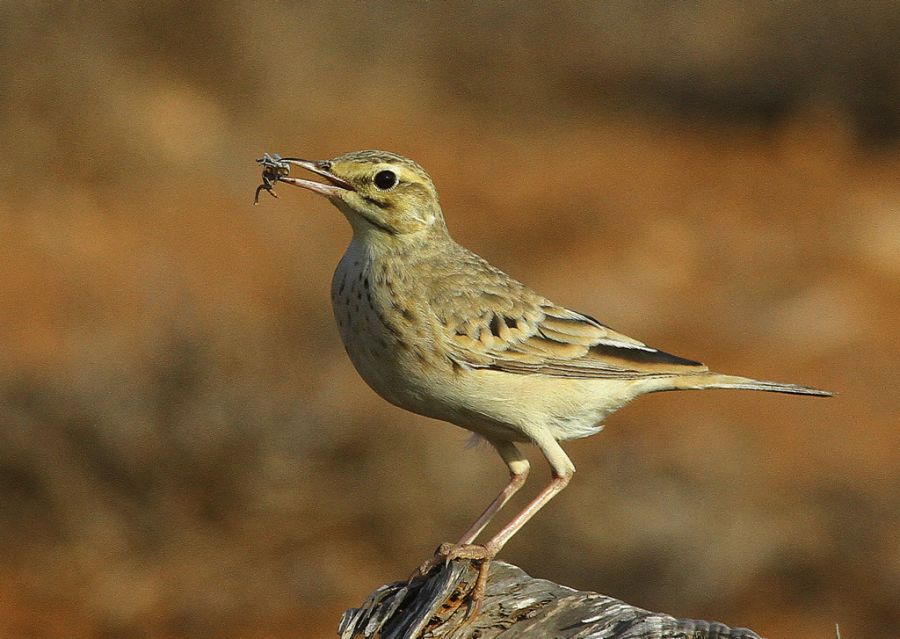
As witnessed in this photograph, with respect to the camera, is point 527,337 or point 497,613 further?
point 527,337

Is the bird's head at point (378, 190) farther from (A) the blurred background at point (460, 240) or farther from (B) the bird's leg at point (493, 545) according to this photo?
(A) the blurred background at point (460, 240)

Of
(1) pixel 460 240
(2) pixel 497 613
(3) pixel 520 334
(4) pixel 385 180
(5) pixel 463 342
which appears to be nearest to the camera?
(2) pixel 497 613

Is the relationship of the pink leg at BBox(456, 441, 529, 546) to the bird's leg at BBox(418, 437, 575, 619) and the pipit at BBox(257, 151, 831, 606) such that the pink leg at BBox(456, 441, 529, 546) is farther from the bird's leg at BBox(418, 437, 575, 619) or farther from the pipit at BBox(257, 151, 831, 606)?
the bird's leg at BBox(418, 437, 575, 619)

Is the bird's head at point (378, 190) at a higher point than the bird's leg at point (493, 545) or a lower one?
higher

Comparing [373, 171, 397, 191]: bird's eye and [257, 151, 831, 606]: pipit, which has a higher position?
[373, 171, 397, 191]: bird's eye

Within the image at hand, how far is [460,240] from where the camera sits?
21.5 meters

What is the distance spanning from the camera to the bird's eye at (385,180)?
6.68 meters

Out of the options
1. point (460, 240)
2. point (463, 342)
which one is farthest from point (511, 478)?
point (460, 240)

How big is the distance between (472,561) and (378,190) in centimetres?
189

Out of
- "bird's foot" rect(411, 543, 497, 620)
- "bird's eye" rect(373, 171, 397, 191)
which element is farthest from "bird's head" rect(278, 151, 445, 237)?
"bird's foot" rect(411, 543, 497, 620)

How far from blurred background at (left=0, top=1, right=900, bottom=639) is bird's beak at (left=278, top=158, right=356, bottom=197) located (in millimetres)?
6880

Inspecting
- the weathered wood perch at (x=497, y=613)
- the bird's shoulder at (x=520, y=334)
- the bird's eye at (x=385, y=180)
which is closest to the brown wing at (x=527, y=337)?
the bird's shoulder at (x=520, y=334)

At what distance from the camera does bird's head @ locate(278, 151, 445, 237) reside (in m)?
6.62

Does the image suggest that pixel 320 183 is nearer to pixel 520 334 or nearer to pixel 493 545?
pixel 520 334
